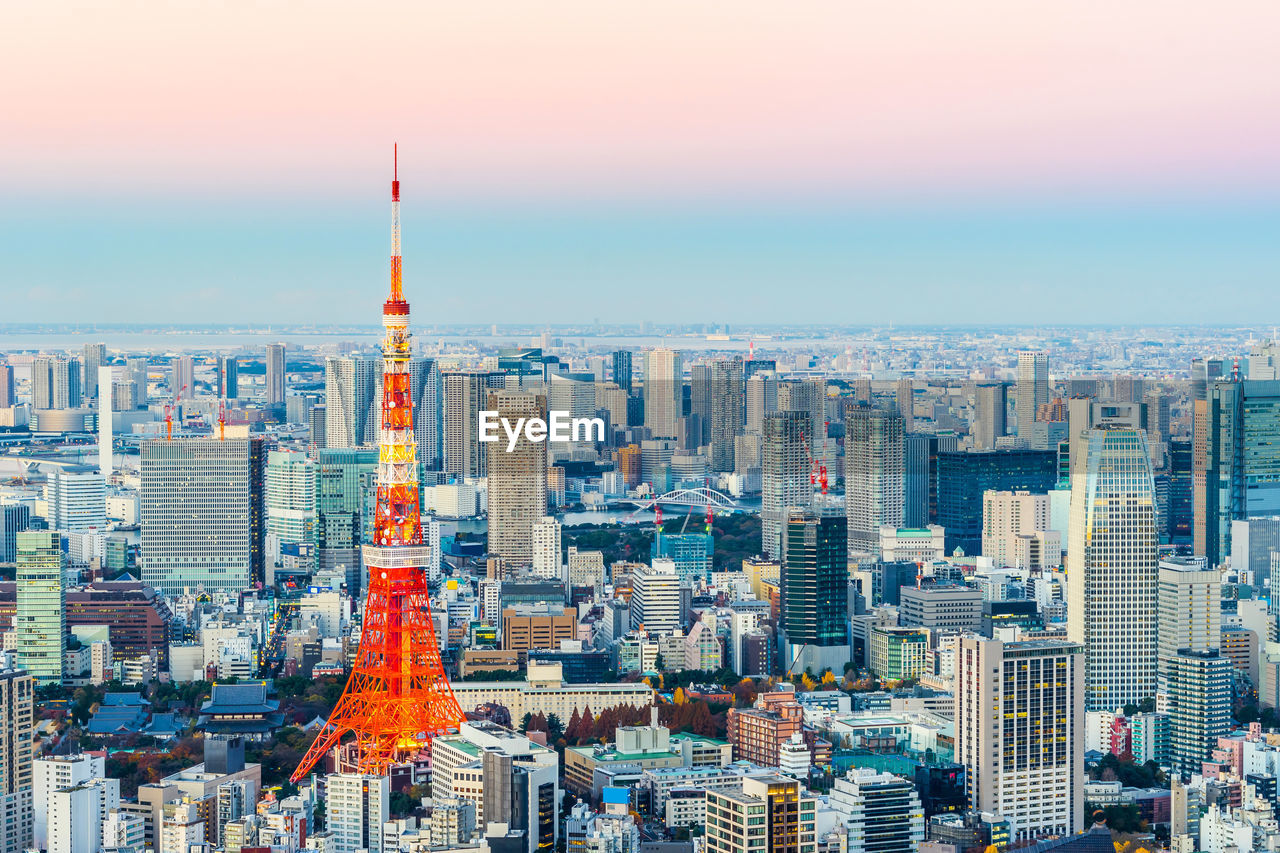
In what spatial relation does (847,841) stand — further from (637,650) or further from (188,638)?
(188,638)

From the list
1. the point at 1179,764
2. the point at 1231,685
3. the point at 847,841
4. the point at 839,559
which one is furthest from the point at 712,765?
the point at 839,559

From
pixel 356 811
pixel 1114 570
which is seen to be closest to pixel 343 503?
pixel 1114 570

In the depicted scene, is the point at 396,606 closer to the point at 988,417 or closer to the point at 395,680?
the point at 395,680

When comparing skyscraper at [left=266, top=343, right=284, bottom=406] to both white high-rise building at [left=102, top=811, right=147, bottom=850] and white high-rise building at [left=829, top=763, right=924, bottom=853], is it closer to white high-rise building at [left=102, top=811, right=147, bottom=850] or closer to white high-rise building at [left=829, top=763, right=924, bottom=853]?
white high-rise building at [left=102, top=811, right=147, bottom=850]

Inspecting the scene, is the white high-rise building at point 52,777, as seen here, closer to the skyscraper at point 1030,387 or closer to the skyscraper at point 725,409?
the skyscraper at point 725,409

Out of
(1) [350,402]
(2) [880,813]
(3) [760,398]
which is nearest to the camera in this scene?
(2) [880,813]

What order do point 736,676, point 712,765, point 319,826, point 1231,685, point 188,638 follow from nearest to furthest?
point 319,826 < point 712,765 < point 1231,685 < point 736,676 < point 188,638

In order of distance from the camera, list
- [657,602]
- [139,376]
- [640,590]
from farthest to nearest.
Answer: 1. [139,376]
2. [640,590]
3. [657,602]
